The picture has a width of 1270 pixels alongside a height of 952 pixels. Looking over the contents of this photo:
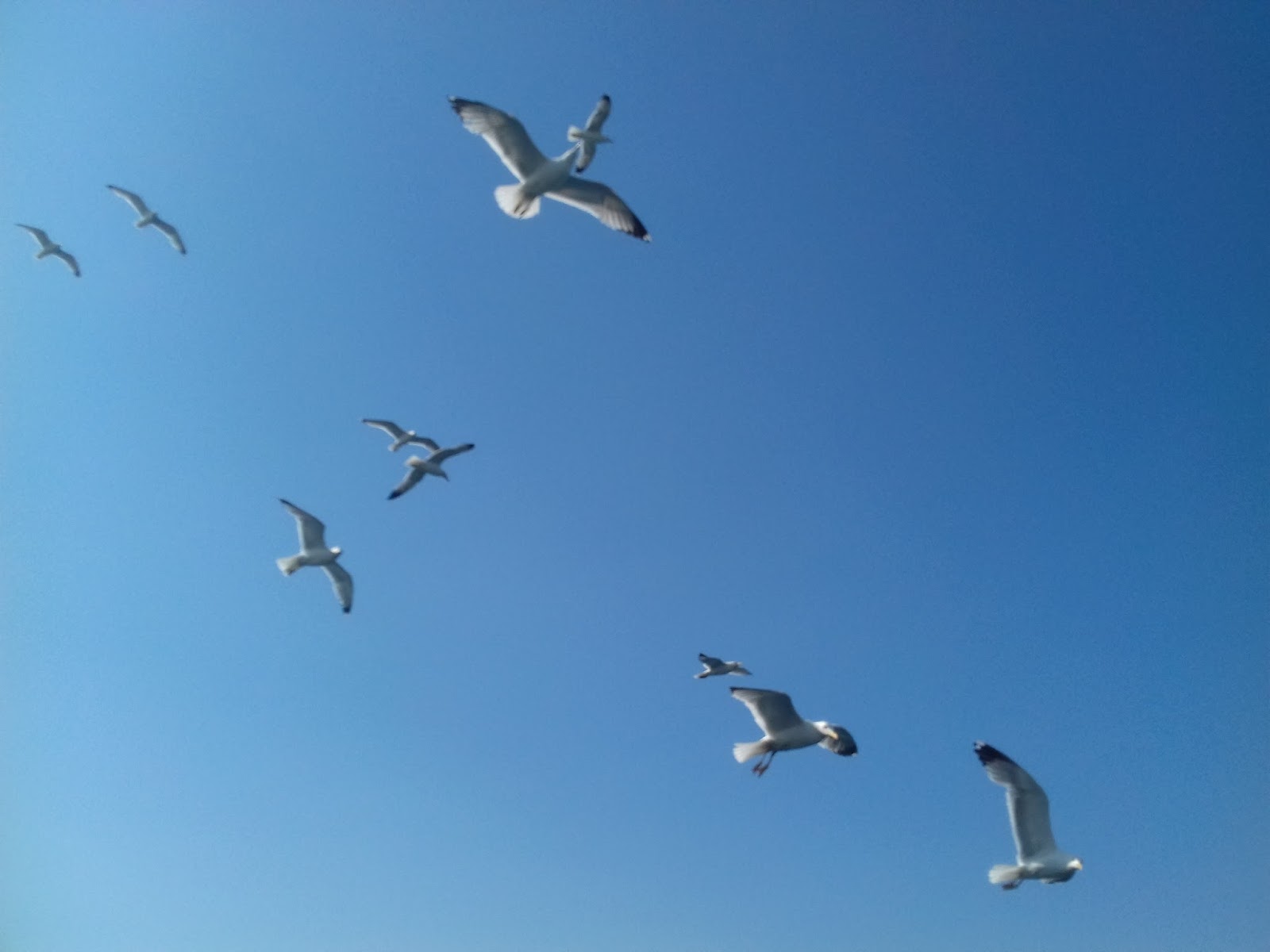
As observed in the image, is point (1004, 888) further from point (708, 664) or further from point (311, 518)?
point (311, 518)

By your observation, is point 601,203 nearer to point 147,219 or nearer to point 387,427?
point 387,427

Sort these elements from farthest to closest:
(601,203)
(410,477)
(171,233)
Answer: (171,233) → (410,477) → (601,203)

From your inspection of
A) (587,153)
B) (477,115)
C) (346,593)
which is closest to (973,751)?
(587,153)

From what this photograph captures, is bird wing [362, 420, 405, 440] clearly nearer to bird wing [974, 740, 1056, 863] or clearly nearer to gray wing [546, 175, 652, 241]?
gray wing [546, 175, 652, 241]

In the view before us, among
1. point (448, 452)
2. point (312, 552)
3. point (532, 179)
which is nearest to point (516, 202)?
point (532, 179)

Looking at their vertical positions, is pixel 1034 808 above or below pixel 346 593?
below

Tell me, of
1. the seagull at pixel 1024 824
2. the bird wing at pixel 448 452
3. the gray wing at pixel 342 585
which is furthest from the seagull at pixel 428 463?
the seagull at pixel 1024 824

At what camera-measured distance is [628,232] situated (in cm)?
1383

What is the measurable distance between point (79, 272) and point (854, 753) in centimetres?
2212

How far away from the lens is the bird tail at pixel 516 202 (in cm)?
1331

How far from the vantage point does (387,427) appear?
19344 millimetres

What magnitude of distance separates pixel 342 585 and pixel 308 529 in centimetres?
168

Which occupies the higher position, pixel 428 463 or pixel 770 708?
pixel 428 463

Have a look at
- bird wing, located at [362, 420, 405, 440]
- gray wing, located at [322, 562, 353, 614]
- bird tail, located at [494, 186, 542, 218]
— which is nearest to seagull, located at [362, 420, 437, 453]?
bird wing, located at [362, 420, 405, 440]
